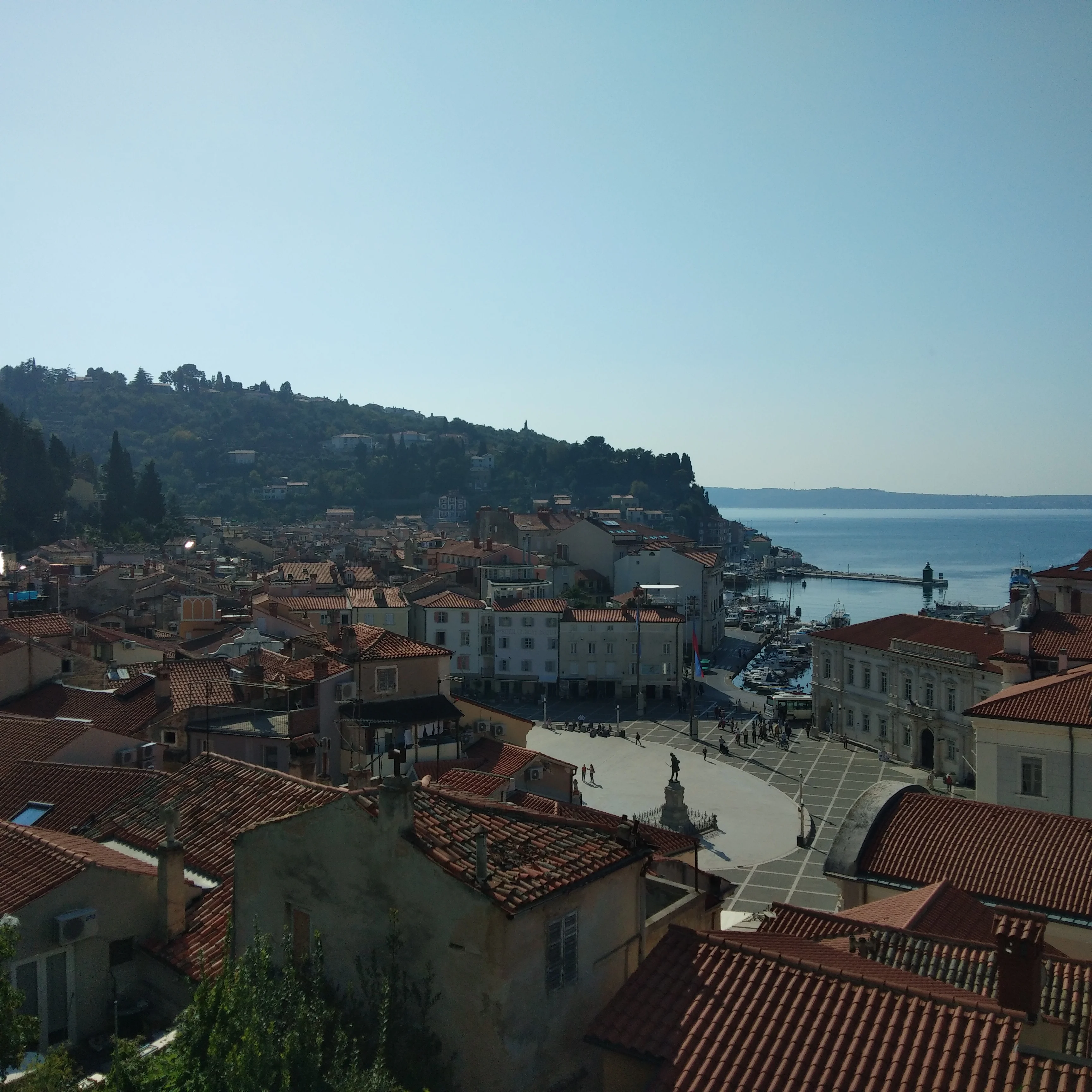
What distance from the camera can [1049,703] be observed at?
23906 millimetres

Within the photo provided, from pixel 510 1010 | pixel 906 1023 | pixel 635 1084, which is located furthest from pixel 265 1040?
pixel 906 1023

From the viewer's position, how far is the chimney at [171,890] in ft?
37.4

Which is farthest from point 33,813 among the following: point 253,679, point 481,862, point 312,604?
point 312,604

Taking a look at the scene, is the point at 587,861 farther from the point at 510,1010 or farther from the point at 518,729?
the point at 518,729

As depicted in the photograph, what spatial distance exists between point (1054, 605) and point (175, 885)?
43757 millimetres

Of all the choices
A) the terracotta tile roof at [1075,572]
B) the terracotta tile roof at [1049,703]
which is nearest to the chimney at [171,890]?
the terracotta tile roof at [1049,703]

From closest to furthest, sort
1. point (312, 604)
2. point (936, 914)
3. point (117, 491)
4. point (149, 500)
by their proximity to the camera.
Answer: point (936, 914), point (312, 604), point (117, 491), point (149, 500)

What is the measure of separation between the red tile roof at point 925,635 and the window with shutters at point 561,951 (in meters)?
38.6

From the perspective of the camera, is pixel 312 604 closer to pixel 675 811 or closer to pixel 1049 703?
pixel 675 811

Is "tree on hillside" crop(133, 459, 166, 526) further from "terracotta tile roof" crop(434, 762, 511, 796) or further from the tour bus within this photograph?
"terracotta tile roof" crop(434, 762, 511, 796)

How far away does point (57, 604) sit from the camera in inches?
2114

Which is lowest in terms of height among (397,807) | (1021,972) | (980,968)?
(980,968)

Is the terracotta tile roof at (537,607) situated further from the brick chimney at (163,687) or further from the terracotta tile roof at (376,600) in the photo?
the brick chimney at (163,687)

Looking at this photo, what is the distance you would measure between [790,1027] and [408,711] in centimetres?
2180
